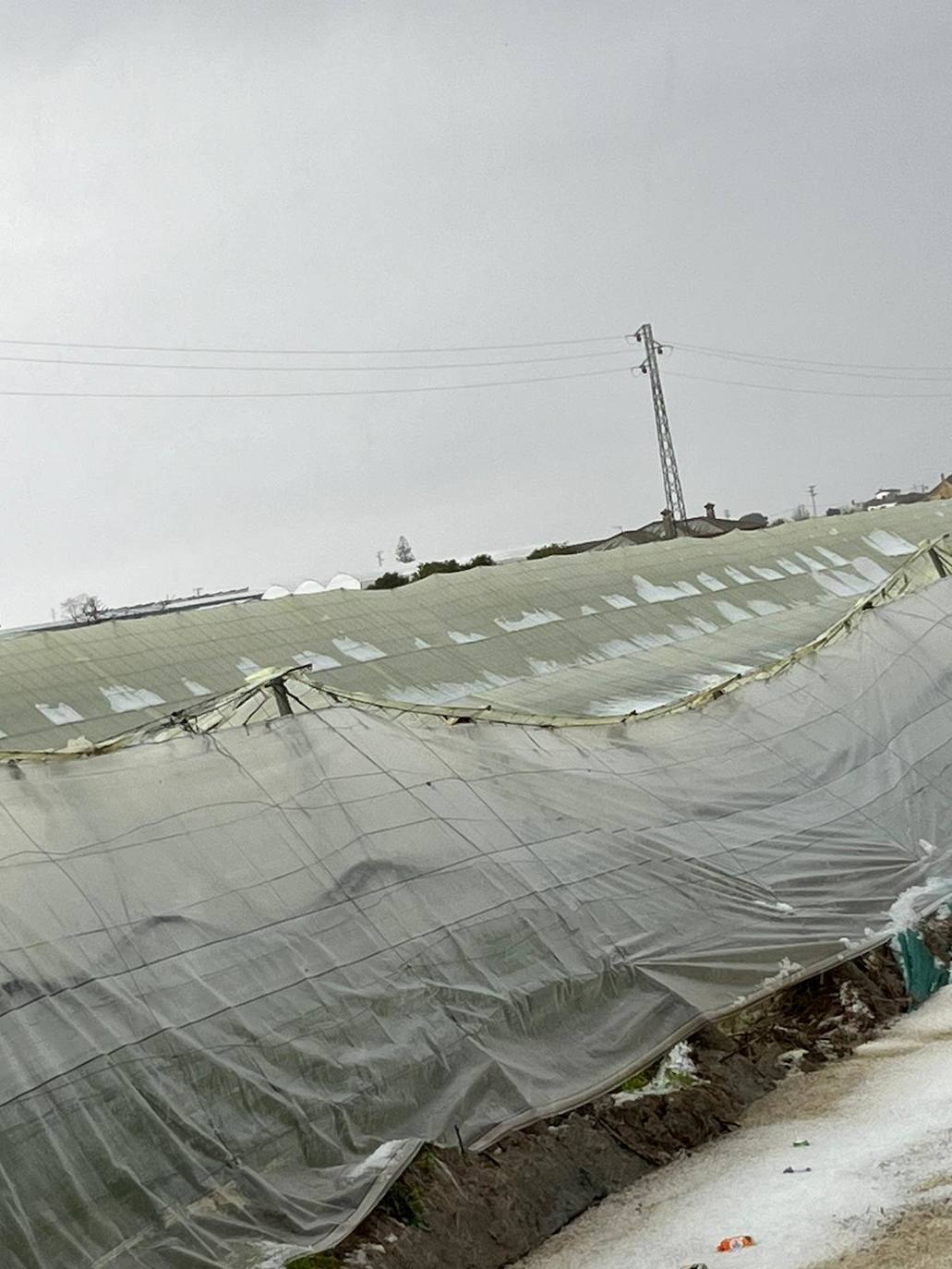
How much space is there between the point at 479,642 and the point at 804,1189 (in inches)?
766

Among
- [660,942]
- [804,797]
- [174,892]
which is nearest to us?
[174,892]

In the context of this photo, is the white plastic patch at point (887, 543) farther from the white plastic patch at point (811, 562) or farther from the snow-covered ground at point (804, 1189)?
the snow-covered ground at point (804, 1189)

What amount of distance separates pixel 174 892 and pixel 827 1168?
3.60 metres

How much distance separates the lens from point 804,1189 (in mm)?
7324

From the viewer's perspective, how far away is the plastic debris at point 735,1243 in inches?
267

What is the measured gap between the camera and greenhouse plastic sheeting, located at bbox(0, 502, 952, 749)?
2184cm

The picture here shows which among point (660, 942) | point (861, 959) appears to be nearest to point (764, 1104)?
point (660, 942)

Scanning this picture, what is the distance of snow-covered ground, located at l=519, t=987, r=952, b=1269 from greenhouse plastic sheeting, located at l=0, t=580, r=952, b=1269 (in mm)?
763

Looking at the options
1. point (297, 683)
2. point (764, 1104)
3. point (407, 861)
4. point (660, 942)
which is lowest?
point (764, 1104)

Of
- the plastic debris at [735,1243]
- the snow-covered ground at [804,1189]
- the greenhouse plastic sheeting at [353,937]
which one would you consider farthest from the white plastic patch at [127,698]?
the plastic debris at [735,1243]

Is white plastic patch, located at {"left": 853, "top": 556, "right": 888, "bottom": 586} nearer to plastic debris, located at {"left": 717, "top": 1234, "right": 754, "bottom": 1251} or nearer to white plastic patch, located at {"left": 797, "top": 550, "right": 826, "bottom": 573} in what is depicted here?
white plastic patch, located at {"left": 797, "top": 550, "right": 826, "bottom": 573}

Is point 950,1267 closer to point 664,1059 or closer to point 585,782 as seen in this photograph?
point 664,1059

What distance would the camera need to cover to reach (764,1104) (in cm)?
905

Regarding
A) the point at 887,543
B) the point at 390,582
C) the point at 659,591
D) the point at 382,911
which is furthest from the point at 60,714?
the point at 887,543
